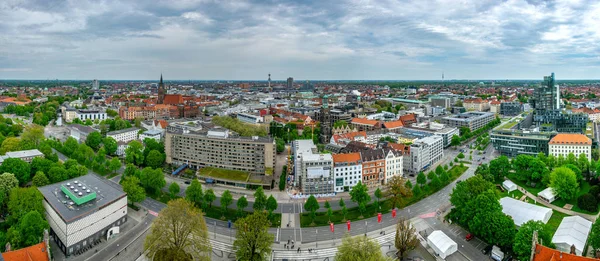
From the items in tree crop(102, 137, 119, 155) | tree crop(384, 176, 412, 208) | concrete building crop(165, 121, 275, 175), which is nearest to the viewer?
tree crop(384, 176, 412, 208)

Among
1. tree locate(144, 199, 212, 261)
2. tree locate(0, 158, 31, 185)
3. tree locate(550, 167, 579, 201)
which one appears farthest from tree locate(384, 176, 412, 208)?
tree locate(0, 158, 31, 185)

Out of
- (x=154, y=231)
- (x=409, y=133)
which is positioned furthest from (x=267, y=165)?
(x=409, y=133)

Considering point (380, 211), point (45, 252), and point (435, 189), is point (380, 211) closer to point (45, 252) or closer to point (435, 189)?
point (435, 189)

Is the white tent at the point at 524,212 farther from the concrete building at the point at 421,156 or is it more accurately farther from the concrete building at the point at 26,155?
the concrete building at the point at 26,155

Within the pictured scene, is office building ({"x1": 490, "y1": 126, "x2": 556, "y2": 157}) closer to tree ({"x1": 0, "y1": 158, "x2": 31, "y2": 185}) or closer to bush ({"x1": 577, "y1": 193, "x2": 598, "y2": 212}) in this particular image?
bush ({"x1": 577, "y1": 193, "x2": 598, "y2": 212})

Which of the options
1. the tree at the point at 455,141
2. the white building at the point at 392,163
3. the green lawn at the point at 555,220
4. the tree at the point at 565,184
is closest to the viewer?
the green lawn at the point at 555,220

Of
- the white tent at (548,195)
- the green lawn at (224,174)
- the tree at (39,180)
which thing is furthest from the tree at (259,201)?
the white tent at (548,195)

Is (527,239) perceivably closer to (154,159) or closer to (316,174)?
(316,174)
